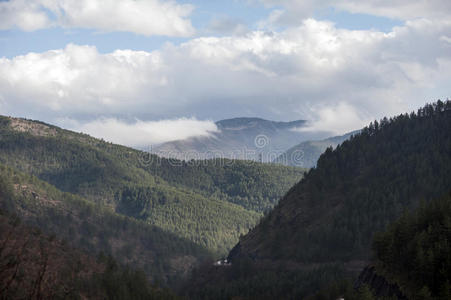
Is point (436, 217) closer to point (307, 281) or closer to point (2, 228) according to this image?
point (307, 281)

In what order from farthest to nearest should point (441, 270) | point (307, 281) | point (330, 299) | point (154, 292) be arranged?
point (307, 281) → point (154, 292) → point (330, 299) → point (441, 270)

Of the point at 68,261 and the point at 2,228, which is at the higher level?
the point at 2,228

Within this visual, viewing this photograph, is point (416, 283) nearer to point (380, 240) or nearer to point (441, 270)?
point (441, 270)

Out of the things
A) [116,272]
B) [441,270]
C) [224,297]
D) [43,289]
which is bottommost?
[224,297]

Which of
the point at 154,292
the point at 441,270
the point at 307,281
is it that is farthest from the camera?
the point at 307,281

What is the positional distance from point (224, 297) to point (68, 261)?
66106 millimetres

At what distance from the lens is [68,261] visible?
502 feet

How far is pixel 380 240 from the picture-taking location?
132 meters

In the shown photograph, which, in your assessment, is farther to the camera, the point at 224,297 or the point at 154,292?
the point at 224,297

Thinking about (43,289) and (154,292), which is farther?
(154,292)

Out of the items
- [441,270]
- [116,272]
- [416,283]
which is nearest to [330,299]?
[416,283]

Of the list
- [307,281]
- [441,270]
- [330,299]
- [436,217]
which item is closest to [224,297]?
[307,281]

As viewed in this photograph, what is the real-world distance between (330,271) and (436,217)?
241 ft

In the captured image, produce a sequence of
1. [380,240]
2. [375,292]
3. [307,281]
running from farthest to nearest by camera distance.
→ [307,281], [380,240], [375,292]
